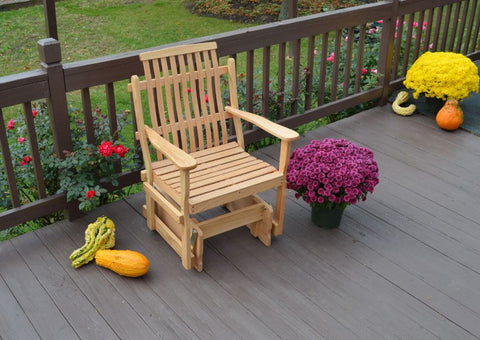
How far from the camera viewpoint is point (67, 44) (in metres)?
7.45

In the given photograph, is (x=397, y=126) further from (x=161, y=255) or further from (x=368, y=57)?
(x=161, y=255)

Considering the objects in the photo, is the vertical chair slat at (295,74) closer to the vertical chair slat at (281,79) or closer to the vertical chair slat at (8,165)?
the vertical chair slat at (281,79)

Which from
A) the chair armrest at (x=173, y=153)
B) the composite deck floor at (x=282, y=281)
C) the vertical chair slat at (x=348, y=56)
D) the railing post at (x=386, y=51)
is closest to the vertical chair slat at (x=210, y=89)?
the chair armrest at (x=173, y=153)

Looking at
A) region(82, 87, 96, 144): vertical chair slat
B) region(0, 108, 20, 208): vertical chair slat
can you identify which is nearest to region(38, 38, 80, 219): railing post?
region(82, 87, 96, 144): vertical chair slat

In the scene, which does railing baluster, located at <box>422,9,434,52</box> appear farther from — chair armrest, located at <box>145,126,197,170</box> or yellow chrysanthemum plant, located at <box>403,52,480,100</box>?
chair armrest, located at <box>145,126,197,170</box>

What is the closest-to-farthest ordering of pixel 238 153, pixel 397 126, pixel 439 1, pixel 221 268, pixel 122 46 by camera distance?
pixel 221 268 → pixel 238 153 → pixel 397 126 → pixel 439 1 → pixel 122 46

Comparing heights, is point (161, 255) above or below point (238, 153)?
below

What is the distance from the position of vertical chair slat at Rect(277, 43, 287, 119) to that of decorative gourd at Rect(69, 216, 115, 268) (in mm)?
1572

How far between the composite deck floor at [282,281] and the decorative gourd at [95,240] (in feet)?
0.19

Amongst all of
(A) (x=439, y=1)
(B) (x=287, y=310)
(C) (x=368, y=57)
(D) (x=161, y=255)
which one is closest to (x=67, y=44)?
(C) (x=368, y=57)

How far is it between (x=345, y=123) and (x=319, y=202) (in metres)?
1.62

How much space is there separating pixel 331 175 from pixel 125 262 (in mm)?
1110

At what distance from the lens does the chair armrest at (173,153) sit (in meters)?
2.40

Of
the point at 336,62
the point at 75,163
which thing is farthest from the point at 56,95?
the point at 336,62
